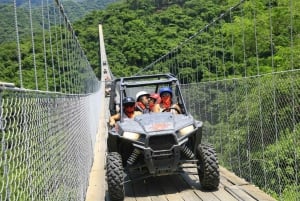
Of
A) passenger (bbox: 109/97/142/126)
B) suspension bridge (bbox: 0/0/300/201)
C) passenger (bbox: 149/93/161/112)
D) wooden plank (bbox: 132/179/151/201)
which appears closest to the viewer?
suspension bridge (bbox: 0/0/300/201)

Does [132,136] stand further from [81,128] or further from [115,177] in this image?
[81,128]

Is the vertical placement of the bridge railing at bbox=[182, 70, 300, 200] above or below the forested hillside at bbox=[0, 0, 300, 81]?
below

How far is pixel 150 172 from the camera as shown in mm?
5691

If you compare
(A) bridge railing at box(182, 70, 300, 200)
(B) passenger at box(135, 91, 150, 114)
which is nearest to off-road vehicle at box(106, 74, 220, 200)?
(B) passenger at box(135, 91, 150, 114)

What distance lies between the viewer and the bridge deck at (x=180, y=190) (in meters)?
5.61

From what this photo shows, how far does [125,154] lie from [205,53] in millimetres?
10225

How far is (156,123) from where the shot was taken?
5.68 metres

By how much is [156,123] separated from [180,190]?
1016 mm

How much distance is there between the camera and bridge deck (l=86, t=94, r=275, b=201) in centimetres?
561

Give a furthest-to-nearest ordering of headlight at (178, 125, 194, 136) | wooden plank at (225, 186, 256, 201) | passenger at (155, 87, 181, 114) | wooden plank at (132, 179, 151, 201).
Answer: passenger at (155, 87, 181, 114)
wooden plank at (132, 179, 151, 201)
headlight at (178, 125, 194, 136)
wooden plank at (225, 186, 256, 201)

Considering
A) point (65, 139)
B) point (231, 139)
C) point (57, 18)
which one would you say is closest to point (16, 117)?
point (65, 139)

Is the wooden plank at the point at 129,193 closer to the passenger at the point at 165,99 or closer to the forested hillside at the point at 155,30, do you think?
the passenger at the point at 165,99

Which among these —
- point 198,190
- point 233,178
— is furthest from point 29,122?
point 233,178

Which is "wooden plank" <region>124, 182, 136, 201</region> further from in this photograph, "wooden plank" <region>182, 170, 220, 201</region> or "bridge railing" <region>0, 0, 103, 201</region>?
"bridge railing" <region>0, 0, 103, 201</region>
